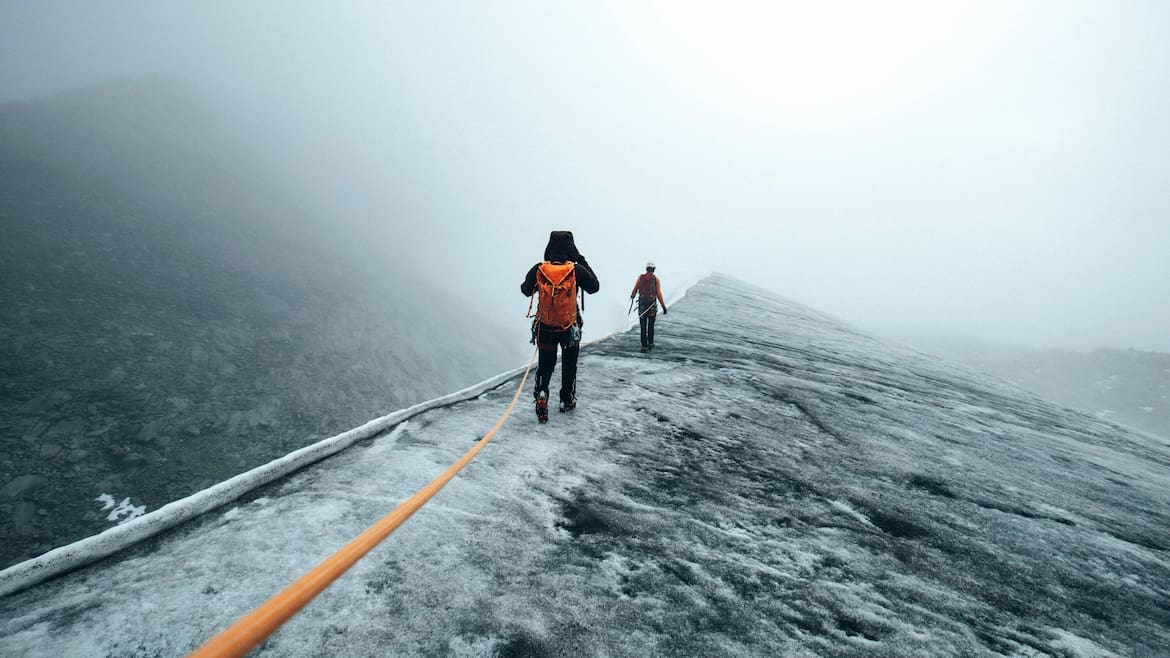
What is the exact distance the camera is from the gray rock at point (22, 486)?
484 inches

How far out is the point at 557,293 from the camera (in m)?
4.89

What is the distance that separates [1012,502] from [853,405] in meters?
2.51

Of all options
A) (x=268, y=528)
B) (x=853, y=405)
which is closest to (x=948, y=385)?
(x=853, y=405)

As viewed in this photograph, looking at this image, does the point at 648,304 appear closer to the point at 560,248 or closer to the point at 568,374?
the point at 568,374

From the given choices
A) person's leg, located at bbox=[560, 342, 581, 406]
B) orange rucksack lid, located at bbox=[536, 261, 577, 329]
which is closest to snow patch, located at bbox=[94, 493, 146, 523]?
person's leg, located at bbox=[560, 342, 581, 406]

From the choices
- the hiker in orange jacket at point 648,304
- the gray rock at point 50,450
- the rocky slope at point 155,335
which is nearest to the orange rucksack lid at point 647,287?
the hiker in orange jacket at point 648,304

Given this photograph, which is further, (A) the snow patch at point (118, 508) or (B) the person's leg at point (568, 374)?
(A) the snow patch at point (118, 508)

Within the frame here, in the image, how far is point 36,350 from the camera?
58.1ft

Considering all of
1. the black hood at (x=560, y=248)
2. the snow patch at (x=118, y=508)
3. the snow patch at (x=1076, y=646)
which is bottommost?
the snow patch at (x=118, y=508)

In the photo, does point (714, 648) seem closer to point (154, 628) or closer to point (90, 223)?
point (154, 628)

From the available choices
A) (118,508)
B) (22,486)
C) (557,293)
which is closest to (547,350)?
(557,293)

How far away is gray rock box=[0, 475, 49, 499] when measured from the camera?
12.3m

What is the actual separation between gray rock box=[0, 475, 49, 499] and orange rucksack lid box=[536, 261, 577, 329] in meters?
18.6

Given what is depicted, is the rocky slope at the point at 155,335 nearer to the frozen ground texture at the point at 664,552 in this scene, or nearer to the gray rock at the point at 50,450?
the gray rock at the point at 50,450
